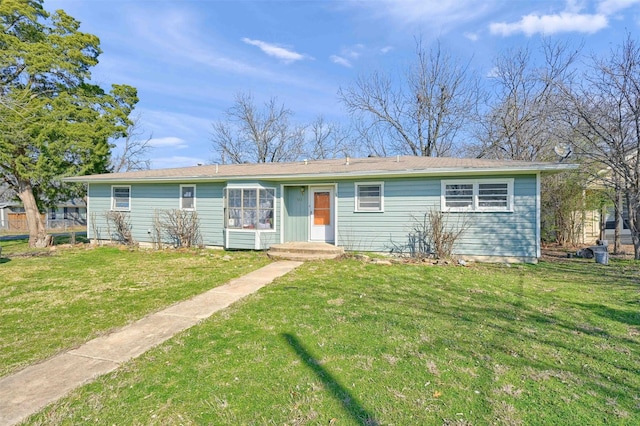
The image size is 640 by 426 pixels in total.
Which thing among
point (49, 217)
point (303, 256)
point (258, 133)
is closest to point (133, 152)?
point (258, 133)

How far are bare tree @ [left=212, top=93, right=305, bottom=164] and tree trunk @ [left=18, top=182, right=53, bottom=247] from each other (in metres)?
14.9

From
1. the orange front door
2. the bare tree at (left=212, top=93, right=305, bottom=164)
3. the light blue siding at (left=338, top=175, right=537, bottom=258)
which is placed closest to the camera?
the light blue siding at (left=338, top=175, right=537, bottom=258)

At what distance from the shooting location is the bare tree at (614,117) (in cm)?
823

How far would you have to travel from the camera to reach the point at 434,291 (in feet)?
19.2

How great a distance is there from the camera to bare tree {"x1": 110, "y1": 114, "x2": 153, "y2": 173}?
95.3 ft

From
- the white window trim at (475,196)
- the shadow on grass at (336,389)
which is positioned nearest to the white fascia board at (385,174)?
the white window trim at (475,196)

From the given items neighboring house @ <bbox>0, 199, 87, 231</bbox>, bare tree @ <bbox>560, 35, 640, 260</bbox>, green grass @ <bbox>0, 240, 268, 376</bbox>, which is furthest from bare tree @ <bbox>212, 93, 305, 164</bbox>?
bare tree @ <bbox>560, 35, 640, 260</bbox>

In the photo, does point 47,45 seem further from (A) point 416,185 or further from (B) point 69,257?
(A) point 416,185

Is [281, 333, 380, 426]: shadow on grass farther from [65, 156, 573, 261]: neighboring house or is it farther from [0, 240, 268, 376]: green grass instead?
[65, 156, 573, 261]: neighboring house

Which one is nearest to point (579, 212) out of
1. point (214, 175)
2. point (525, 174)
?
point (525, 174)

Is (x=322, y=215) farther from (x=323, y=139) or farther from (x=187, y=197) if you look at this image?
(x=323, y=139)

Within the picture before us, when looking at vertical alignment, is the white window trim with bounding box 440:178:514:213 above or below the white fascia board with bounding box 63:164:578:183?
below

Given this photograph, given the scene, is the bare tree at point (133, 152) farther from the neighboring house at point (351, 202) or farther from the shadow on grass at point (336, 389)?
the shadow on grass at point (336, 389)

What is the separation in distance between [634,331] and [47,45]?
1762 cm
